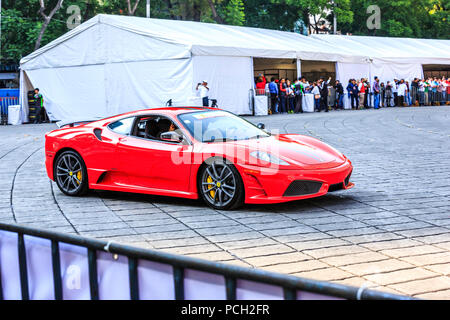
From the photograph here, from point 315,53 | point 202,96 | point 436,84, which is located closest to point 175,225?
point 202,96

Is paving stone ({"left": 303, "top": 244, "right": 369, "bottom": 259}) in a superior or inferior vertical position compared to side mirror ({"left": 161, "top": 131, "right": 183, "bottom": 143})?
inferior

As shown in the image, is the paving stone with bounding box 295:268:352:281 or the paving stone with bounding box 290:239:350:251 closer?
the paving stone with bounding box 295:268:352:281

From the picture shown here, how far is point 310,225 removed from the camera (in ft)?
22.0

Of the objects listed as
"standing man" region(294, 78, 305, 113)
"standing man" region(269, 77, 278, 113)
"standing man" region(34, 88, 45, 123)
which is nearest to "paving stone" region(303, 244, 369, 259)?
"standing man" region(269, 77, 278, 113)

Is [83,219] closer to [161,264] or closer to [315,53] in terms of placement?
[161,264]

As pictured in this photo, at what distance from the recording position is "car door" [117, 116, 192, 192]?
782 cm

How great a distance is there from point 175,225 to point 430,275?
289cm

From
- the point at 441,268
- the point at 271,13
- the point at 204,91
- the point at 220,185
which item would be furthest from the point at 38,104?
the point at 271,13

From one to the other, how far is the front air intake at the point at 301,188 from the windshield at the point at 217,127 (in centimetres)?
112

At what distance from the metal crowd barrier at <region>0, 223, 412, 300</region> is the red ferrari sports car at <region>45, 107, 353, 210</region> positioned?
14.7 ft

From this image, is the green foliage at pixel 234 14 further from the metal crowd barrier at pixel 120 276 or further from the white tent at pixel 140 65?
the metal crowd barrier at pixel 120 276

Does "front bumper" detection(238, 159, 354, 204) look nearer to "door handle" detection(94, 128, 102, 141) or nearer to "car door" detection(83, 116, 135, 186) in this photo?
"car door" detection(83, 116, 135, 186)

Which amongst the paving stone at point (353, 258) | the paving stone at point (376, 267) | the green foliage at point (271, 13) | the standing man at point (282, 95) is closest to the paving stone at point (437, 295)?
the paving stone at point (376, 267)

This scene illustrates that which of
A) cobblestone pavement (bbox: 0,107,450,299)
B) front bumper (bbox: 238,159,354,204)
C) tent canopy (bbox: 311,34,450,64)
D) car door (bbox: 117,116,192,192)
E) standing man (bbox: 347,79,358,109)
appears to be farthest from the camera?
tent canopy (bbox: 311,34,450,64)
